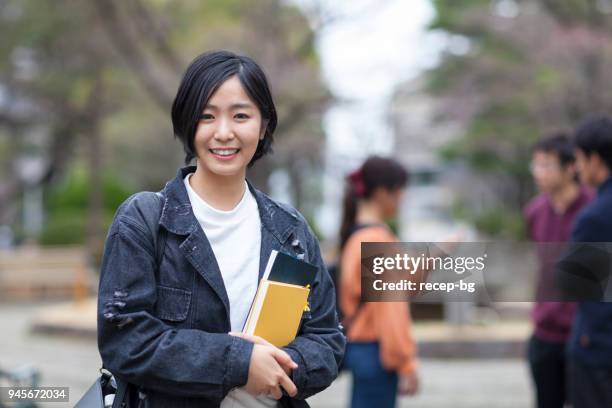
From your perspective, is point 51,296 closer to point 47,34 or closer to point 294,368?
point 47,34

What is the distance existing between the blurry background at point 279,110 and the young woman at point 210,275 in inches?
197

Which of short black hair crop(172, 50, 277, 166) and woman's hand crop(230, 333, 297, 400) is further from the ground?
short black hair crop(172, 50, 277, 166)

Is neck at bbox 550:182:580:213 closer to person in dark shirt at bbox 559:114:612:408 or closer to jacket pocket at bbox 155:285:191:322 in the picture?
person in dark shirt at bbox 559:114:612:408

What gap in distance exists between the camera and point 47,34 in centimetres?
1748

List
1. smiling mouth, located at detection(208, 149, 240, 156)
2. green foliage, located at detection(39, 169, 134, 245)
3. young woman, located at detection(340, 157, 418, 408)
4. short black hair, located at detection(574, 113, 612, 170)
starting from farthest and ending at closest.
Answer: green foliage, located at detection(39, 169, 134, 245) → young woman, located at detection(340, 157, 418, 408) → short black hair, located at detection(574, 113, 612, 170) → smiling mouth, located at detection(208, 149, 240, 156)

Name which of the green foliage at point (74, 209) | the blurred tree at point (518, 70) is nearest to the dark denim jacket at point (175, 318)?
the blurred tree at point (518, 70)

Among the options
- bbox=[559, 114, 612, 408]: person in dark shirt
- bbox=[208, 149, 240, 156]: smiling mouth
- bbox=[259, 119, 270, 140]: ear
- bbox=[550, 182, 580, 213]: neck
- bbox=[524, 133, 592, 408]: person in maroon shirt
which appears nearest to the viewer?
bbox=[208, 149, 240, 156]: smiling mouth

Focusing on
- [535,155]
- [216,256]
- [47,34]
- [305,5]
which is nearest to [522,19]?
[305,5]

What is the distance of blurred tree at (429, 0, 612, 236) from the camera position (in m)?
16.0

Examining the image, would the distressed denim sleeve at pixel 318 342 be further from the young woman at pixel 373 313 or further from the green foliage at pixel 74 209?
the green foliage at pixel 74 209

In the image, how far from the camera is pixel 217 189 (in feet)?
6.86

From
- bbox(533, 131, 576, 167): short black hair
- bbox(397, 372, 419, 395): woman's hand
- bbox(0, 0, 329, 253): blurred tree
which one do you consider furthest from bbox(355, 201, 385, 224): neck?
bbox(0, 0, 329, 253): blurred tree

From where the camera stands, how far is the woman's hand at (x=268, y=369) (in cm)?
188

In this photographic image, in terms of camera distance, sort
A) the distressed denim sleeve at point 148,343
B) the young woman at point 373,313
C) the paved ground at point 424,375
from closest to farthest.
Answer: the distressed denim sleeve at point 148,343
the young woman at point 373,313
the paved ground at point 424,375
